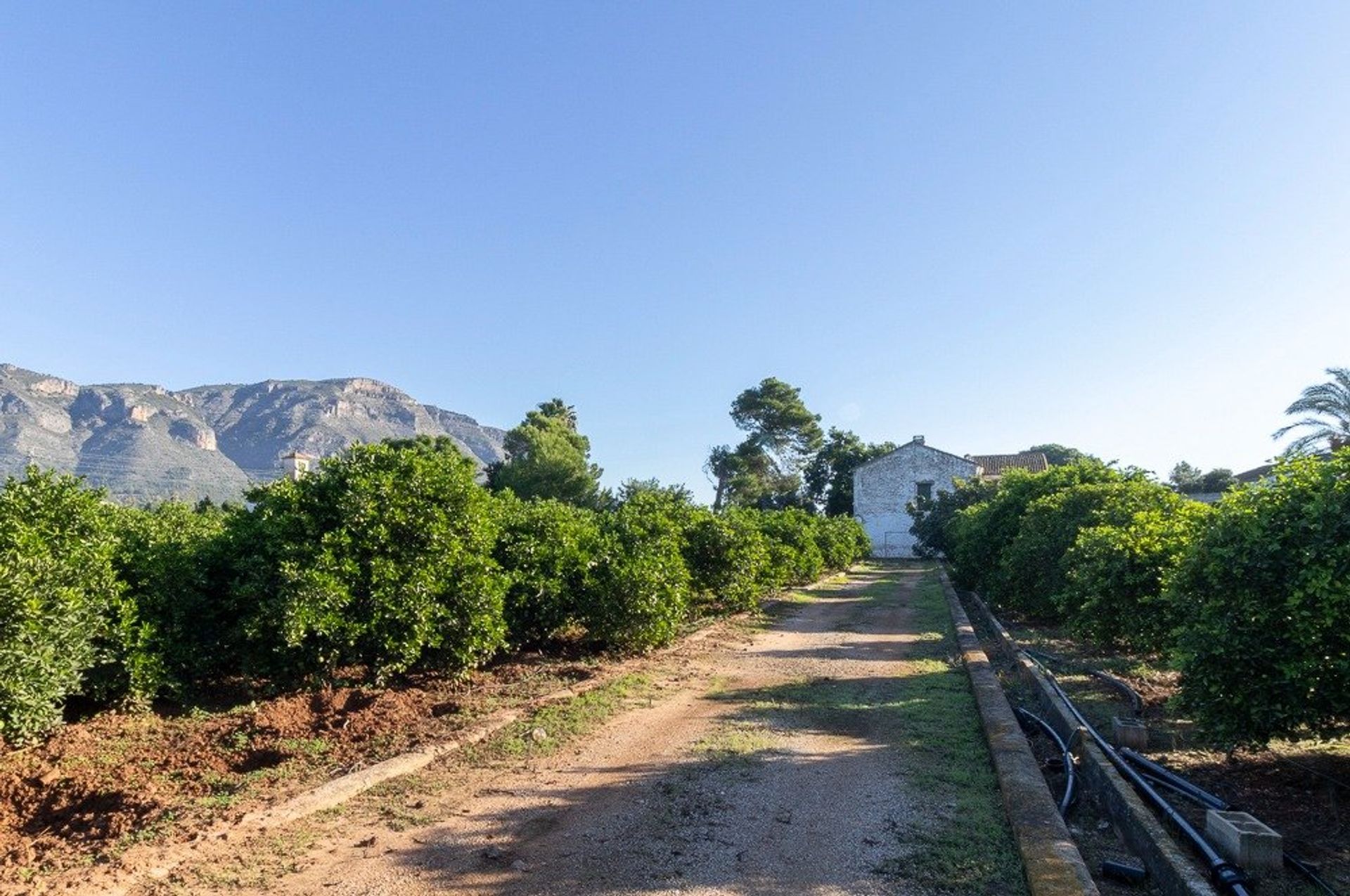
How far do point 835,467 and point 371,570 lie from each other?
56.9 metres

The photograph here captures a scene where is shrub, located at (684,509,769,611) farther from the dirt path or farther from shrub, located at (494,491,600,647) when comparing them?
the dirt path

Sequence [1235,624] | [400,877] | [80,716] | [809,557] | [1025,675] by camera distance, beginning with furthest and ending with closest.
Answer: [809,557] → [1025,675] → [80,716] → [1235,624] → [400,877]

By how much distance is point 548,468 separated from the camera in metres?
45.4

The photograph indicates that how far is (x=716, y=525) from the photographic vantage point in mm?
14820

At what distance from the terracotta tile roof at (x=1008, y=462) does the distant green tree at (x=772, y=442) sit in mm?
12542

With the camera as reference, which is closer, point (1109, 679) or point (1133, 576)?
point (1109, 679)

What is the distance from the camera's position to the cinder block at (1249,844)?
3875mm

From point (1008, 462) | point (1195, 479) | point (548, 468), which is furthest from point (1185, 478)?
point (548, 468)

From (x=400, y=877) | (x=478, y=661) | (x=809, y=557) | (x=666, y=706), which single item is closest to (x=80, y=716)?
(x=478, y=661)

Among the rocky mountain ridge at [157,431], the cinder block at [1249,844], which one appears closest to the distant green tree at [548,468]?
the cinder block at [1249,844]

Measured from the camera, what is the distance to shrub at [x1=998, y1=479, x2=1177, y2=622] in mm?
12836

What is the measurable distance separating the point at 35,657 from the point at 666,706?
16.3ft

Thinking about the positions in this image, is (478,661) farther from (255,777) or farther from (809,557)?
(809,557)

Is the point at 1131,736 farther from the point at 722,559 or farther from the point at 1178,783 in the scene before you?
the point at 722,559
